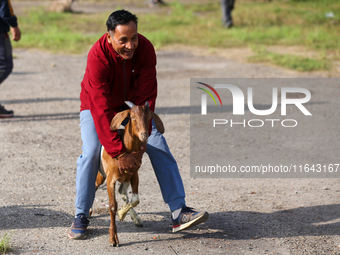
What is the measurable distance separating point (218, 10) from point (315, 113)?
13319 millimetres

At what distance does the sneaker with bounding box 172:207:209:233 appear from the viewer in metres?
3.81

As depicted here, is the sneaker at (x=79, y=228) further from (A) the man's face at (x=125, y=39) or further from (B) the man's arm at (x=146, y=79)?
(A) the man's face at (x=125, y=39)

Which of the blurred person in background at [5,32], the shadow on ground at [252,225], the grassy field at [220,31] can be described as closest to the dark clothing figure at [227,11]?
the grassy field at [220,31]

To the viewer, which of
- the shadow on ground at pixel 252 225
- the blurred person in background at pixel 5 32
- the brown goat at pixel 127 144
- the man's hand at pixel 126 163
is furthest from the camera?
the blurred person in background at pixel 5 32

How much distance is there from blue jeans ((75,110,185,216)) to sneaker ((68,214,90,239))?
2.2 inches

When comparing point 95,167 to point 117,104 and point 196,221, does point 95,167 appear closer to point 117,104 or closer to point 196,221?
point 117,104

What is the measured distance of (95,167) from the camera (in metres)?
3.87

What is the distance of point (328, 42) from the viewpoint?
1278 cm

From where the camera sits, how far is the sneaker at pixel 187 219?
150 inches

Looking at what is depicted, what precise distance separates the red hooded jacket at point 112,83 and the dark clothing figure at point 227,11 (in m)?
11.8

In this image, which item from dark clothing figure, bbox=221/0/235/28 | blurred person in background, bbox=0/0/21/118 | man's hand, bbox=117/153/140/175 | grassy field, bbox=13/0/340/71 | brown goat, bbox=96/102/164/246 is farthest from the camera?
dark clothing figure, bbox=221/0/235/28

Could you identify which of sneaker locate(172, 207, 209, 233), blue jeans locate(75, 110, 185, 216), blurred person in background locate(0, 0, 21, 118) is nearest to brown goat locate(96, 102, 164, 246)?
blue jeans locate(75, 110, 185, 216)

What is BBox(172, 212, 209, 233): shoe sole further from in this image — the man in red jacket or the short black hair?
the short black hair

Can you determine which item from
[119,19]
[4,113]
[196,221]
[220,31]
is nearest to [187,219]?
[196,221]
